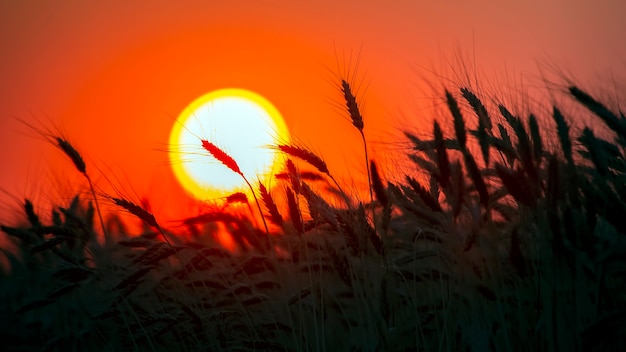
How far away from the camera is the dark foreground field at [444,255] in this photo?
271 cm

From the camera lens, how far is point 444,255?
132 inches

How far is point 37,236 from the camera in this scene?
396cm

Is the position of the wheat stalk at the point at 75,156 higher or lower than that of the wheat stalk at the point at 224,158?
higher

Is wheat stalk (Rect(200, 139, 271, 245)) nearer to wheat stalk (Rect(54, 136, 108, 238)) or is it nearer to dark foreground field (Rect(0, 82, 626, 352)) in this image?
dark foreground field (Rect(0, 82, 626, 352))

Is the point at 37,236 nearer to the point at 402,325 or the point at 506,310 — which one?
the point at 402,325

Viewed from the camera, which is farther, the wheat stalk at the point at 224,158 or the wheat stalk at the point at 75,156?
the wheat stalk at the point at 75,156

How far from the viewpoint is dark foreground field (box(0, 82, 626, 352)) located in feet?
8.89

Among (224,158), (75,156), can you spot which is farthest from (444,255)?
(75,156)

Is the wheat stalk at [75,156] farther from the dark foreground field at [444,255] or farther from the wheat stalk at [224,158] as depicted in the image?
the wheat stalk at [224,158]

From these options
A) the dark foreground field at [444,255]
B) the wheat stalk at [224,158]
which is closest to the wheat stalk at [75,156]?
the dark foreground field at [444,255]

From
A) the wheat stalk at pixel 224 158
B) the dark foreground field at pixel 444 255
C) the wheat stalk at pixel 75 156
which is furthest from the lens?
the wheat stalk at pixel 75 156

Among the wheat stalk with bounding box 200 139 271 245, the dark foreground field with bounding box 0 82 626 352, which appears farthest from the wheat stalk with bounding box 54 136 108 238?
the wheat stalk with bounding box 200 139 271 245

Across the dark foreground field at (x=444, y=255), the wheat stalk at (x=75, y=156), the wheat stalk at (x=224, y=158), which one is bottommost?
the dark foreground field at (x=444, y=255)

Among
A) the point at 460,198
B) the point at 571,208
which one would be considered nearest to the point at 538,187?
the point at 571,208
